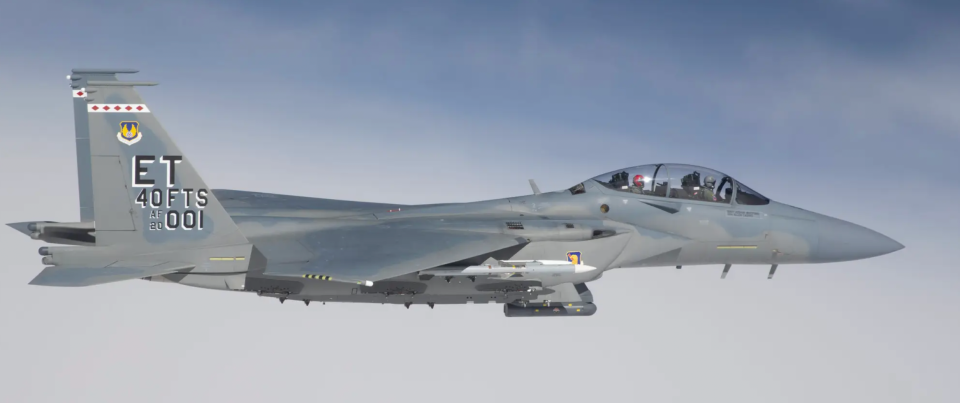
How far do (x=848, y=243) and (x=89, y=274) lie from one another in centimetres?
1186

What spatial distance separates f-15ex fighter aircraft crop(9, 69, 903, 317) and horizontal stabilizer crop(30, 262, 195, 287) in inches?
0.8

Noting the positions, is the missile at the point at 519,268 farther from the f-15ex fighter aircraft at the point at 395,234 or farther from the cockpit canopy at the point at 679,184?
the cockpit canopy at the point at 679,184

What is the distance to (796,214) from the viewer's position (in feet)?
50.3

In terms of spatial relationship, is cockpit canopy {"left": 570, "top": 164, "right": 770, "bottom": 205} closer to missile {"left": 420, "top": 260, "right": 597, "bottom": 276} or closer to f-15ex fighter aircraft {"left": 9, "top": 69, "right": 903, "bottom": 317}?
f-15ex fighter aircraft {"left": 9, "top": 69, "right": 903, "bottom": 317}

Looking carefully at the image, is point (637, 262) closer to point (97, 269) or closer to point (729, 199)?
point (729, 199)

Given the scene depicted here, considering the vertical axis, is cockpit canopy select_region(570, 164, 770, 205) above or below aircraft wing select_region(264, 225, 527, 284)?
above

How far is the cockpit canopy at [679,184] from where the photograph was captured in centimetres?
1513

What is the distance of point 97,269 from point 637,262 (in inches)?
323

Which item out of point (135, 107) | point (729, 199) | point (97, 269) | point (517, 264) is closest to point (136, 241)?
point (97, 269)

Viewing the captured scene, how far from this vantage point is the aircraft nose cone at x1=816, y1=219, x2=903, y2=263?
50.0ft

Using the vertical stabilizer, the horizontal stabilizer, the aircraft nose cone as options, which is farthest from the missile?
the aircraft nose cone

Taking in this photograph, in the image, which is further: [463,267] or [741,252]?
[741,252]

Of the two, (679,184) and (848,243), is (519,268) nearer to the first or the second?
(679,184)

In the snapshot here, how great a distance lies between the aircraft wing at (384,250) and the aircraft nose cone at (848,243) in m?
5.27
